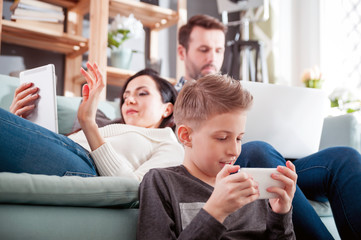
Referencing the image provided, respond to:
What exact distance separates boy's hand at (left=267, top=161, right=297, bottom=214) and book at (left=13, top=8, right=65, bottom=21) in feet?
7.35

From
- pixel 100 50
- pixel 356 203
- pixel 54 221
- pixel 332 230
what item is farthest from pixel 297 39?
pixel 54 221

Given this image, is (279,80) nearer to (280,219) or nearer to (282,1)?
(282,1)

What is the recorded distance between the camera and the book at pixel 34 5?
2529 mm

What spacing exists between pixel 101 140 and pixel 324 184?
720 millimetres

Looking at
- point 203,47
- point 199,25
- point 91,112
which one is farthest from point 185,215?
point 199,25

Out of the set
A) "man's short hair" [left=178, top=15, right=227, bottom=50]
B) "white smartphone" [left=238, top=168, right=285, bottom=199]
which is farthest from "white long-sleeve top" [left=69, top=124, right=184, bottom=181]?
"man's short hair" [left=178, top=15, right=227, bottom=50]

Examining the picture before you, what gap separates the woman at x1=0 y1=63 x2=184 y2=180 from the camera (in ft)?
2.99

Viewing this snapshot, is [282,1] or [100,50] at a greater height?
[282,1]

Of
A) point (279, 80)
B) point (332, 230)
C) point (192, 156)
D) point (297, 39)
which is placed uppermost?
point (297, 39)

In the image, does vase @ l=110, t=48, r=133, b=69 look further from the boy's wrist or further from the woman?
the boy's wrist

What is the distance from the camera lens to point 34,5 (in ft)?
8.43

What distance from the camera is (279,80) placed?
376cm

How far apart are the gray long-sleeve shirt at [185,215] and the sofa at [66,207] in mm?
50

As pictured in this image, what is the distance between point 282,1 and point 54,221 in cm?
365
